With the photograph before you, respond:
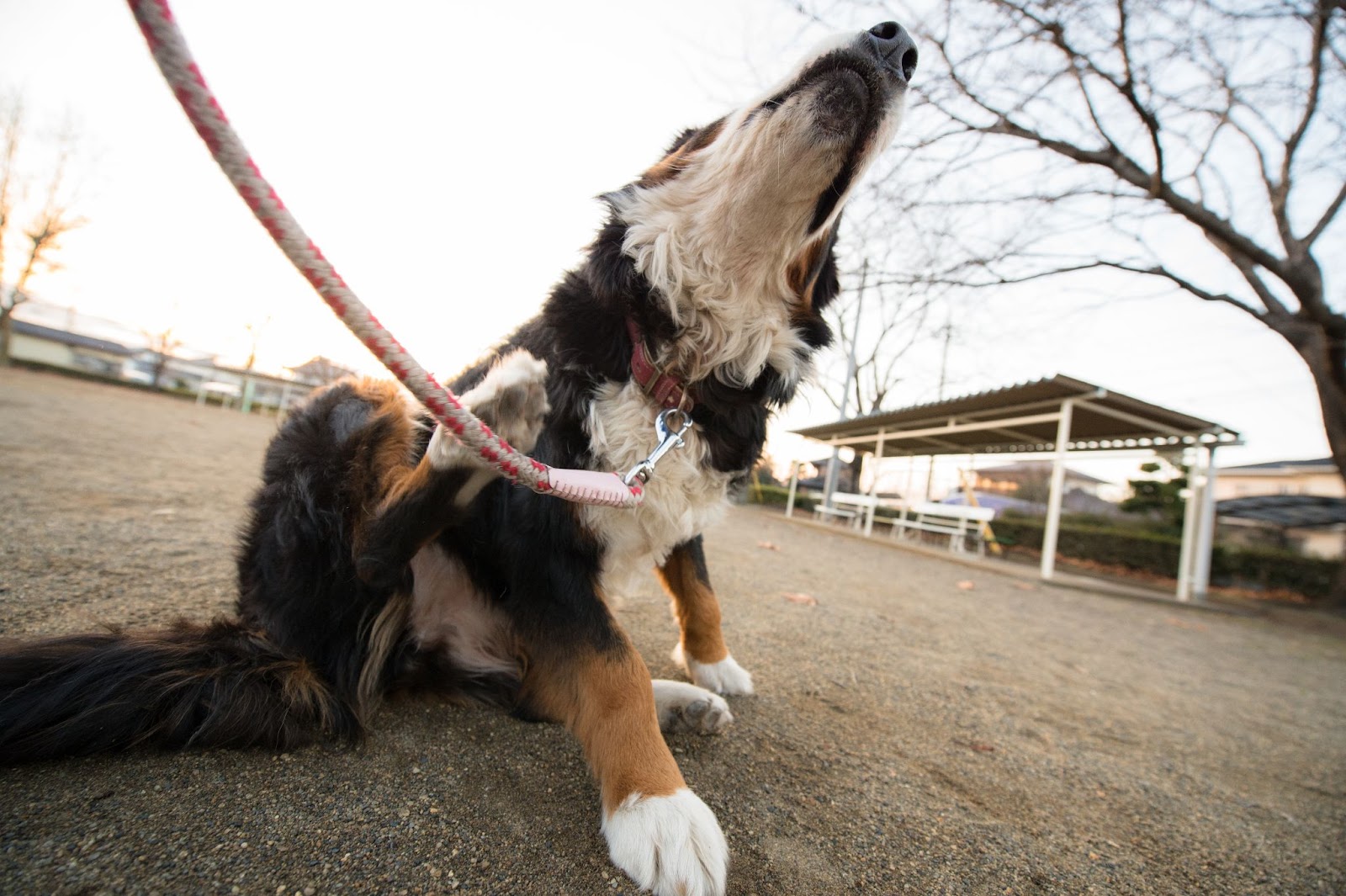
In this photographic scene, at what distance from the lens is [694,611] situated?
199 centimetres

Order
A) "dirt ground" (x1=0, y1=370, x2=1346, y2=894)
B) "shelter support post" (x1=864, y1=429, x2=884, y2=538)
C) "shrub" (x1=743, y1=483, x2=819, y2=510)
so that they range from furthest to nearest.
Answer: "shrub" (x1=743, y1=483, x2=819, y2=510) < "shelter support post" (x1=864, y1=429, x2=884, y2=538) < "dirt ground" (x1=0, y1=370, x2=1346, y2=894)

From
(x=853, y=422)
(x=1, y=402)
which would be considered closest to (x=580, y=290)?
(x=1, y=402)

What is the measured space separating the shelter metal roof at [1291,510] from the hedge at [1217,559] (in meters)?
3.03

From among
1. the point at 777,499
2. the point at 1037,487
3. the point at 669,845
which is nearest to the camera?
the point at 669,845

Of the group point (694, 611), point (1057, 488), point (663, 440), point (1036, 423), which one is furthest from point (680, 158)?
point (1036, 423)

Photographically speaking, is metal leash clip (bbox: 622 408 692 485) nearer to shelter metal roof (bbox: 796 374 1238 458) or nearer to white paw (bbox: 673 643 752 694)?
white paw (bbox: 673 643 752 694)

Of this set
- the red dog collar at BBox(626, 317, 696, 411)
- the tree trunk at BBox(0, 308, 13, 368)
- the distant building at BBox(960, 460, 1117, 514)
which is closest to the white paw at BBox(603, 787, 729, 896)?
the red dog collar at BBox(626, 317, 696, 411)

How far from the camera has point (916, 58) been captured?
5.19 feet

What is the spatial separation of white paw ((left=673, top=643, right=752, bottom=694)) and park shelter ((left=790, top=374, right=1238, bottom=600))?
26.5ft

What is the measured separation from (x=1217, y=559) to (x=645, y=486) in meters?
18.6

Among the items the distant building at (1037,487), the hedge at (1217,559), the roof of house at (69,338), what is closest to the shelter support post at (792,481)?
the hedge at (1217,559)

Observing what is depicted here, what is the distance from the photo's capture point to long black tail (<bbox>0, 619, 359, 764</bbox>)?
1.05 m

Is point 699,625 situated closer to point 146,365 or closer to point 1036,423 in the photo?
point 1036,423

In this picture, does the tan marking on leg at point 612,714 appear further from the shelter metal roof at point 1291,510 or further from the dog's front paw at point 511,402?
the shelter metal roof at point 1291,510
